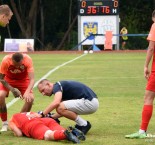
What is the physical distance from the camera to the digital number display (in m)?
45.2

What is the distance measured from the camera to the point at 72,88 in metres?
9.60

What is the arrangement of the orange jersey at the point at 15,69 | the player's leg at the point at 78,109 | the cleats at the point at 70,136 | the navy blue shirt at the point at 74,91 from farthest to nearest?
the orange jersey at the point at 15,69, the navy blue shirt at the point at 74,91, the player's leg at the point at 78,109, the cleats at the point at 70,136

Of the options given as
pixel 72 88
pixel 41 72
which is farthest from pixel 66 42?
pixel 72 88

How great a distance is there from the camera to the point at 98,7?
45625 millimetres

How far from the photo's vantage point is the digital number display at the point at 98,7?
45.2m

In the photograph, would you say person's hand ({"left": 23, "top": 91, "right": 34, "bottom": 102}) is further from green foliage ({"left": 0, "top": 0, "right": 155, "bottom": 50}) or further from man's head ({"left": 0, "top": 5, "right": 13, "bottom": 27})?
green foliage ({"left": 0, "top": 0, "right": 155, "bottom": 50})

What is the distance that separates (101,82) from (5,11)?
10.7 m

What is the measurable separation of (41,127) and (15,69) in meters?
1.51

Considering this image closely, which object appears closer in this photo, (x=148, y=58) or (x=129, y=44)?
(x=148, y=58)

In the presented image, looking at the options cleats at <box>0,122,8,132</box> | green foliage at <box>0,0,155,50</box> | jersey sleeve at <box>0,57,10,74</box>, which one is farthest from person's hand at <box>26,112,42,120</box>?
green foliage at <box>0,0,155,50</box>

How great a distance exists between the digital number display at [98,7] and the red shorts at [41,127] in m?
36.2

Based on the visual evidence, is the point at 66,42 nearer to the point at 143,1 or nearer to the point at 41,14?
the point at 41,14

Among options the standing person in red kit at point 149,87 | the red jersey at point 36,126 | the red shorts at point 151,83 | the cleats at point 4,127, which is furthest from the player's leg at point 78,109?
the cleats at point 4,127

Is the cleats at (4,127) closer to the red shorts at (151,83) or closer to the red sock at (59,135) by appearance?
the red sock at (59,135)
